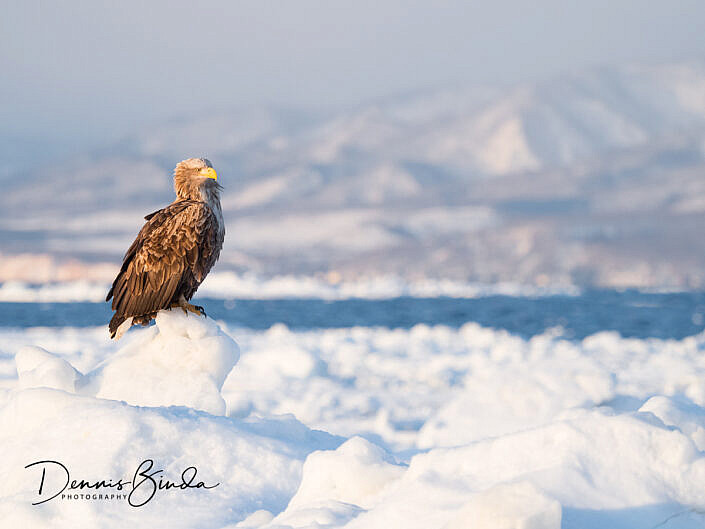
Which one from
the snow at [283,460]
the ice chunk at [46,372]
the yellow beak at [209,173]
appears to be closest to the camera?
the snow at [283,460]

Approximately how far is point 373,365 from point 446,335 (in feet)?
40.3

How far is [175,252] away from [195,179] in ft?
2.21

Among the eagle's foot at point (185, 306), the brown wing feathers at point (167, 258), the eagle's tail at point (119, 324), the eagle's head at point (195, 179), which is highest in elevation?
the eagle's head at point (195, 179)

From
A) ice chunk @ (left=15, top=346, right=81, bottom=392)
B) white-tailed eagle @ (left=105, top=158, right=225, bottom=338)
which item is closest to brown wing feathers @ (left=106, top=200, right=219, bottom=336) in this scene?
white-tailed eagle @ (left=105, top=158, right=225, bottom=338)

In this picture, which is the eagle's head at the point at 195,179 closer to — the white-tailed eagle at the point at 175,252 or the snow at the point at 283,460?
the white-tailed eagle at the point at 175,252

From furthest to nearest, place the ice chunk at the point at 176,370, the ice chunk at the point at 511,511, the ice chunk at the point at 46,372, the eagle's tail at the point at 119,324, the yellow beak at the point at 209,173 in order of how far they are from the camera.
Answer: the eagle's tail at the point at 119,324
the yellow beak at the point at 209,173
the ice chunk at the point at 176,370
the ice chunk at the point at 46,372
the ice chunk at the point at 511,511

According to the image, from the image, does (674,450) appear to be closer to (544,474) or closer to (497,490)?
(544,474)

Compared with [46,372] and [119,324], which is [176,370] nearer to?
[119,324]

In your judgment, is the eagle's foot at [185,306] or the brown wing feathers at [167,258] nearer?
the brown wing feathers at [167,258]

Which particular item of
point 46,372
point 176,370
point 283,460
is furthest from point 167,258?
point 283,460

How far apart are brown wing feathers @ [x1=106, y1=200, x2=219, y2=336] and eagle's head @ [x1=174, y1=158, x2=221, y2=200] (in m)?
0.10

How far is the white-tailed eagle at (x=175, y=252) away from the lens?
7.36m

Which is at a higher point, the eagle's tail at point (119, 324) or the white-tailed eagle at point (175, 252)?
the white-tailed eagle at point (175, 252)

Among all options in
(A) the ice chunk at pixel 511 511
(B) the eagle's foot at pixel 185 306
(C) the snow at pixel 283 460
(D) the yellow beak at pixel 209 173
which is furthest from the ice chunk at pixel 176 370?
(A) the ice chunk at pixel 511 511
